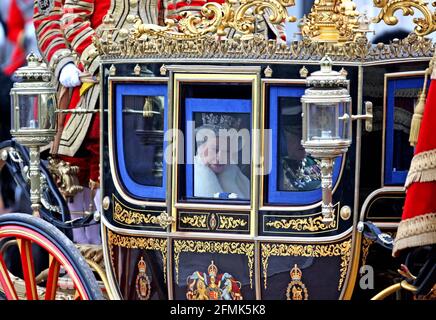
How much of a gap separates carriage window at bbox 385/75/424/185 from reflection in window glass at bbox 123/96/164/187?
0.88m

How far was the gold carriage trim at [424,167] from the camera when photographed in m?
5.63

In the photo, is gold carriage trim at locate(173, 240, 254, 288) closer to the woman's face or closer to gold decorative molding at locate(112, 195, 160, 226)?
gold decorative molding at locate(112, 195, 160, 226)

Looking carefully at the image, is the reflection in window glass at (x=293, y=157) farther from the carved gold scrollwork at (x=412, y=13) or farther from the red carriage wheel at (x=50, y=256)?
the red carriage wheel at (x=50, y=256)

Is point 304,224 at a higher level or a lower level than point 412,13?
lower

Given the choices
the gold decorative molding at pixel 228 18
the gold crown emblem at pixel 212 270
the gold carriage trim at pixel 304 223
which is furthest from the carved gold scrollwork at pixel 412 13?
the gold crown emblem at pixel 212 270

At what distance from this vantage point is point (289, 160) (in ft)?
21.8

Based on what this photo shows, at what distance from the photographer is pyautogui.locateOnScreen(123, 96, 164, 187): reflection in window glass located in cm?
685

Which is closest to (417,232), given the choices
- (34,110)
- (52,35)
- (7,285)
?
(34,110)

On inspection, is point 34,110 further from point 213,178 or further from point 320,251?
point 320,251

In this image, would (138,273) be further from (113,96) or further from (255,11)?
(255,11)

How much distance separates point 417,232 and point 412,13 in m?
1.15

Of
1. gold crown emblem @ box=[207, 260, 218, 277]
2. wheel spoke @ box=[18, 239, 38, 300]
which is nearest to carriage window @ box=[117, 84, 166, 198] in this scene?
gold crown emblem @ box=[207, 260, 218, 277]

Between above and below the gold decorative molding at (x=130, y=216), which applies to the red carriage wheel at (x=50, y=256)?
below

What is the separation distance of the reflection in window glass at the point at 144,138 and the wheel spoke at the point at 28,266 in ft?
1.60
